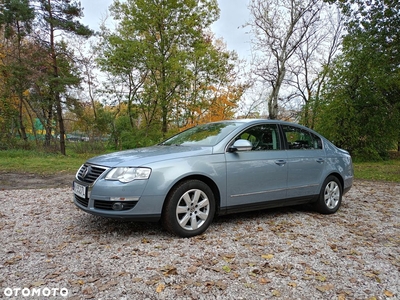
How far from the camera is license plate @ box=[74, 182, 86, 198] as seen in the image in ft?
11.5

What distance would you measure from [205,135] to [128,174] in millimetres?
1478

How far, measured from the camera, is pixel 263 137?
446cm

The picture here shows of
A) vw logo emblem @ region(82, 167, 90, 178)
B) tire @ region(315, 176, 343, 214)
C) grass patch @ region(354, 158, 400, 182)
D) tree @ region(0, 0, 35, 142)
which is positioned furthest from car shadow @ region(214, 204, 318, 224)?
tree @ region(0, 0, 35, 142)

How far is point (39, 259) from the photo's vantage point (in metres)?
2.96

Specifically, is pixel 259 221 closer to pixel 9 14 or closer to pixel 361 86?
pixel 361 86

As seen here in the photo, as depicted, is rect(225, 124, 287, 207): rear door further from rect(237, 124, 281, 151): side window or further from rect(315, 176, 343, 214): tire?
rect(315, 176, 343, 214): tire

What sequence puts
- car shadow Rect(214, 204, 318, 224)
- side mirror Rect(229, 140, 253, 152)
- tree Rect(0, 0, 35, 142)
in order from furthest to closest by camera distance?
tree Rect(0, 0, 35, 142) < car shadow Rect(214, 204, 318, 224) < side mirror Rect(229, 140, 253, 152)

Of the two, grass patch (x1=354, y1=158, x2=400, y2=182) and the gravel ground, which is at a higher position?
the gravel ground

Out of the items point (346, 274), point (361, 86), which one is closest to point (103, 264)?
point (346, 274)

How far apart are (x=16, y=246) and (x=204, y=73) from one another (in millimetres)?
14780

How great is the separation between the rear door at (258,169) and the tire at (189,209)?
38 centimetres

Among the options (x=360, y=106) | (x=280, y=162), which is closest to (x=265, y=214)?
(x=280, y=162)

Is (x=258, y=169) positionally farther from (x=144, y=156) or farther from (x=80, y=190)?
(x=80, y=190)

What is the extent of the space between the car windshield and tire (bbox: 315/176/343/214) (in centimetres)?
199
